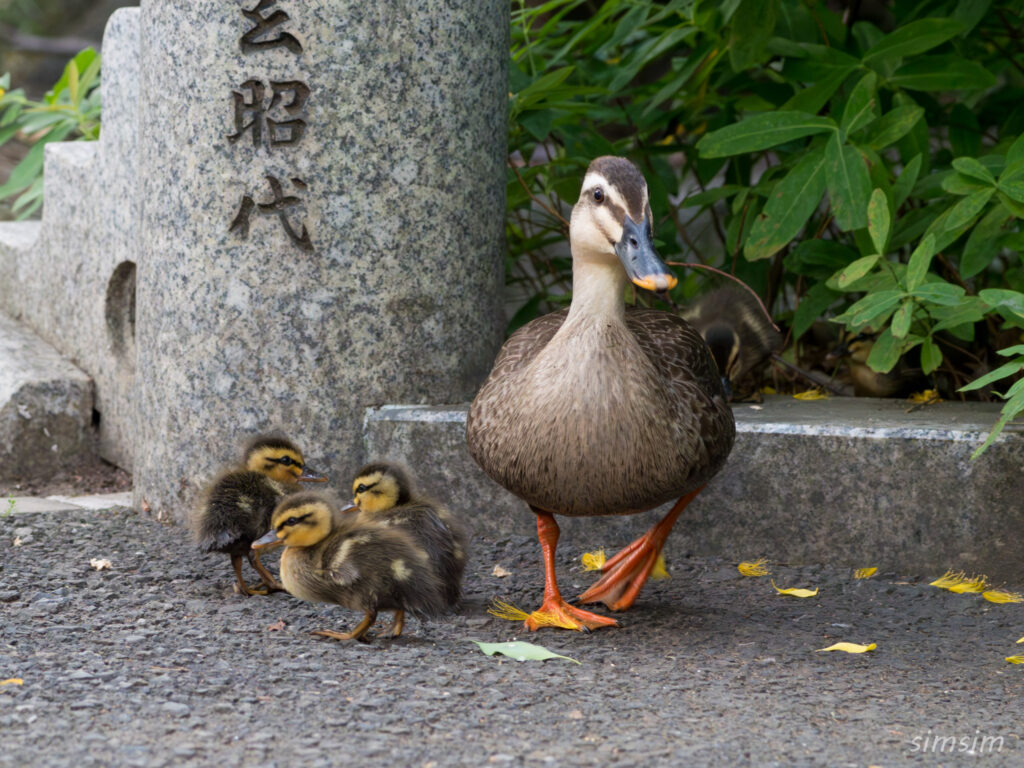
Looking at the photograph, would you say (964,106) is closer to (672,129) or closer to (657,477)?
(672,129)

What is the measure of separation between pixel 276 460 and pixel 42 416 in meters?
2.17

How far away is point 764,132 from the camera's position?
506 cm

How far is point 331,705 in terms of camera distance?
3223 millimetres

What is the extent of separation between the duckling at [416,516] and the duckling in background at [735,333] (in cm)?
174

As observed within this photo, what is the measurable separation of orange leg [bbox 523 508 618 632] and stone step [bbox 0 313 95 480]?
3182 mm

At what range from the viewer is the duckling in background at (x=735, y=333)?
18.1ft

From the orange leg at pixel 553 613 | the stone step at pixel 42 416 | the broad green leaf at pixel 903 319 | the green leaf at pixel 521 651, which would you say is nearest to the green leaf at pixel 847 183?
the broad green leaf at pixel 903 319

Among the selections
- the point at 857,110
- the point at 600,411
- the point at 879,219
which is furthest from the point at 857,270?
the point at 600,411

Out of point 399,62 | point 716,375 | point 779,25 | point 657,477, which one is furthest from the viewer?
point 779,25

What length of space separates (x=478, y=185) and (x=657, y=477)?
1982 millimetres

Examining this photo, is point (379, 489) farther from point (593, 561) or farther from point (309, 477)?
point (593, 561)

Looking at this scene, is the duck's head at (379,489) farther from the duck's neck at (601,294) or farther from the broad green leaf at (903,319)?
the broad green leaf at (903,319)

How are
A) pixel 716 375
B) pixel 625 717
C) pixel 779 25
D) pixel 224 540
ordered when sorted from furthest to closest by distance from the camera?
pixel 779 25
pixel 716 375
pixel 224 540
pixel 625 717

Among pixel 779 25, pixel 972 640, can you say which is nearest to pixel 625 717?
pixel 972 640
